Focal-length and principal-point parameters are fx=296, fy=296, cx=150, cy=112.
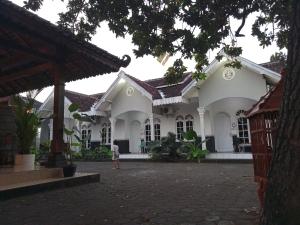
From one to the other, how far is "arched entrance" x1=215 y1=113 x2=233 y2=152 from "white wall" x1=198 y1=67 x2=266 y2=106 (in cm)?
208

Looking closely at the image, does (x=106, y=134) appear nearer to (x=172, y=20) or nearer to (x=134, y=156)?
(x=134, y=156)

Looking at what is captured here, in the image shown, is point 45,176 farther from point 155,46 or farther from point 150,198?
point 155,46

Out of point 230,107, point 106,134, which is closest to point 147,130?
point 106,134

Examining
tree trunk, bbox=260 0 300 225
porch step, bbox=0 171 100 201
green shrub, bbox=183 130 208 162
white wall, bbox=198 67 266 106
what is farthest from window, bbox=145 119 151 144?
tree trunk, bbox=260 0 300 225

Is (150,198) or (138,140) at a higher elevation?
(138,140)

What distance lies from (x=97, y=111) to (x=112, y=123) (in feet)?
4.88

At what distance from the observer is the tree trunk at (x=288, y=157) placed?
2408 mm

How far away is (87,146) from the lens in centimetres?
2306

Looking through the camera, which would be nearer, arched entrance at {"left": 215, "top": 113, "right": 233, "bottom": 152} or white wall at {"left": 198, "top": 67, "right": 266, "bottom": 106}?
white wall at {"left": 198, "top": 67, "right": 266, "bottom": 106}

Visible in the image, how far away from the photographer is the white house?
630 inches

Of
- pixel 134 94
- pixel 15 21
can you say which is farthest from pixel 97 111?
pixel 15 21

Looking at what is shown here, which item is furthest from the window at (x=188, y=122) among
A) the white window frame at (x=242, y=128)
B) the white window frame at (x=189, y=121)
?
the white window frame at (x=242, y=128)

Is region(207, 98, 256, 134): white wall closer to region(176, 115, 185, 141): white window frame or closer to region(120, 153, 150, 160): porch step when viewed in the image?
region(176, 115, 185, 141): white window frame

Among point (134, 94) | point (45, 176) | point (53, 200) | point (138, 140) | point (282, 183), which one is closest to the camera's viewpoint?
point (282, 183)
